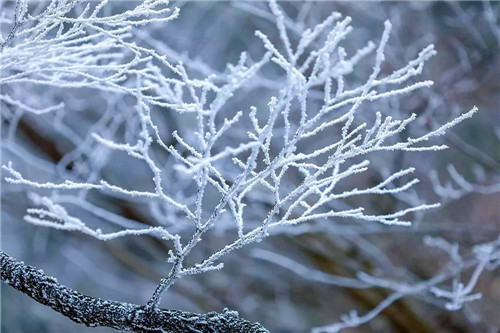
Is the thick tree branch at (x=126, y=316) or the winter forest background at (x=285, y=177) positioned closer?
the thick tree branch at (x=126, y=316)

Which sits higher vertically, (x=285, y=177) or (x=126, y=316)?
(x=285, y=177)

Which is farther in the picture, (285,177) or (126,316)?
(285,177)

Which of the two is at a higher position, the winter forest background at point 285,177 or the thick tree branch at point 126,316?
the winter forest background at point 285,177

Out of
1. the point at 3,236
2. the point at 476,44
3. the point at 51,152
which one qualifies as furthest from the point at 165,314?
the point at 3,236

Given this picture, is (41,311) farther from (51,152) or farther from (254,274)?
(51,152)

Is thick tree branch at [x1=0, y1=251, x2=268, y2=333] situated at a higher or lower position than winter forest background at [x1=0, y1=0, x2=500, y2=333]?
lower
